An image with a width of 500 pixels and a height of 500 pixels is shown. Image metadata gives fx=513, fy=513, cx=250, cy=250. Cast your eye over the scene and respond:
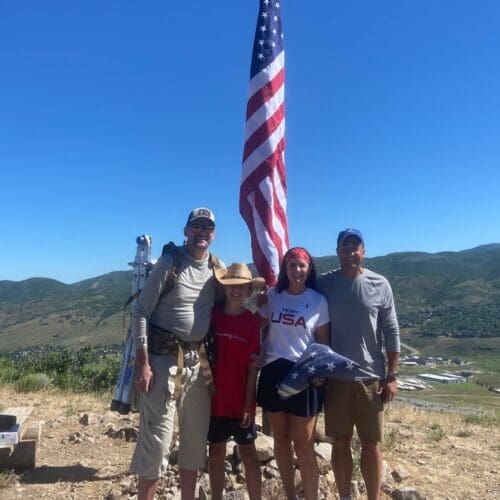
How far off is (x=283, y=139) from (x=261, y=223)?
1059 mm

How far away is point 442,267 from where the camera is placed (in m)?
118

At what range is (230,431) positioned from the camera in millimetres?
4008

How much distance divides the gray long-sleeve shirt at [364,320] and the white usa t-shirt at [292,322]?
0.42 feet

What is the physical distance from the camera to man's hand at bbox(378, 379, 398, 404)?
404 cm

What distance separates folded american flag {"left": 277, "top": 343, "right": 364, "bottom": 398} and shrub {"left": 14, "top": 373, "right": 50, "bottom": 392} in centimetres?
853

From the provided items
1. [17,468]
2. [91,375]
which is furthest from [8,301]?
[17,468]

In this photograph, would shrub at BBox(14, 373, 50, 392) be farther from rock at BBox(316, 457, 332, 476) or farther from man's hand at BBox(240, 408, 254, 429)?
man's hand at BBox(240, 408, 254, 429)

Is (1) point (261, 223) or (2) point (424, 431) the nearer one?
(1) point (261, 223)

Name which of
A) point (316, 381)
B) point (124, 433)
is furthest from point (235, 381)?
point (124, 433)

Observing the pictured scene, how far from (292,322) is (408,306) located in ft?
315

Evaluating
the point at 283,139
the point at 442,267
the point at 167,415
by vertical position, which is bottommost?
the point at 167,415

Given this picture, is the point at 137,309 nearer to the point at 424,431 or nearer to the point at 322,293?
the point at 322,293

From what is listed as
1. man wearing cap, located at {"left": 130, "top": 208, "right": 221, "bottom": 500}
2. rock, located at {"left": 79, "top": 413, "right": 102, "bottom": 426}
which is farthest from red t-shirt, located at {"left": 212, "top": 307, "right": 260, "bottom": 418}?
rock, located at {"left": 79, "top": 413, "right": 102, "bottom": 426}

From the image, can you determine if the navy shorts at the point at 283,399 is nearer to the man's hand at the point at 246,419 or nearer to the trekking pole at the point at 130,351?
the man's hand at the point at 246,419
